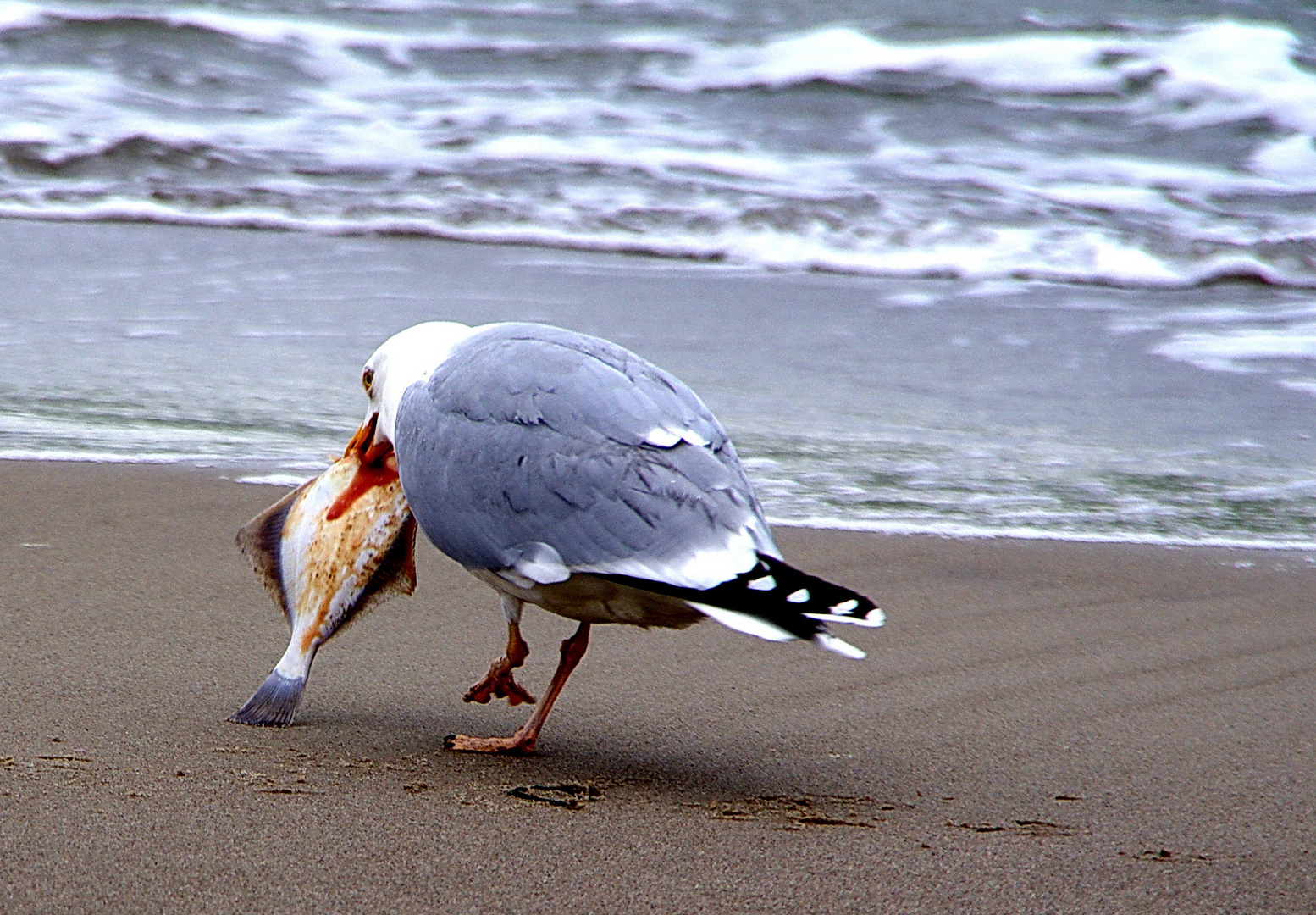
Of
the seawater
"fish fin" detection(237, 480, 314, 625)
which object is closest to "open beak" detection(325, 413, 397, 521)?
"fish fin" detection(237, 480, 314, 625)

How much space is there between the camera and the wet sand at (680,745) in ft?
7.06

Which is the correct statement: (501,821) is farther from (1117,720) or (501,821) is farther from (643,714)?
(1117,720)

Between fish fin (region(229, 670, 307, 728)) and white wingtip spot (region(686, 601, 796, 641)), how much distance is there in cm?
79

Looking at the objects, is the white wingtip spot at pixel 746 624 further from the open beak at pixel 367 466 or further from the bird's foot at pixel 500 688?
the open beak at pixel 367 466

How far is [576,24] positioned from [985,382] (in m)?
8.43

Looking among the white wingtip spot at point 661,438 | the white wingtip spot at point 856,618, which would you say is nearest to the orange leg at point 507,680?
the white wingtip spot at point 661,438

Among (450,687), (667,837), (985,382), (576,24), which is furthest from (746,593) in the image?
(576,24)

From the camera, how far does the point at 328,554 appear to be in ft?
9.57

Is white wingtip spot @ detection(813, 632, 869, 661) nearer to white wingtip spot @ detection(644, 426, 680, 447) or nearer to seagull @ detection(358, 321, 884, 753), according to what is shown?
seagull @ detection(358, 321, 884, 753)

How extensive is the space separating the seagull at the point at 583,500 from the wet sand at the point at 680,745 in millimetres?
281

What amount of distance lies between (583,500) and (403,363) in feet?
1.98

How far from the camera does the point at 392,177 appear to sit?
9812mm

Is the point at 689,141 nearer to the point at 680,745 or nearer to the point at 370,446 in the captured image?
the point at 370,446

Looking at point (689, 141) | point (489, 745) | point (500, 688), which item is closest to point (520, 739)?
point (489, 745)
